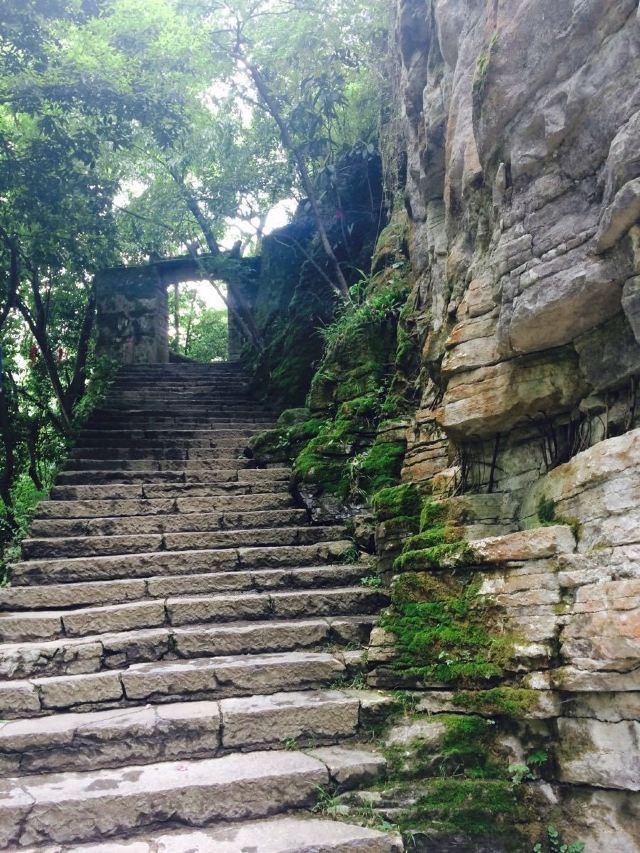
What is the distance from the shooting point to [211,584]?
4.95 metres

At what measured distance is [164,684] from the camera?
3746mm

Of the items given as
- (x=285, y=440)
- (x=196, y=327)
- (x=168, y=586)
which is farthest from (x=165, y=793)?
(x=196, y=327)

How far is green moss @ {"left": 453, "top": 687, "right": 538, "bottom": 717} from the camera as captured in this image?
9.95 feet

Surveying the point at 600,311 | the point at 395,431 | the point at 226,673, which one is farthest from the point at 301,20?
the point at 226,673

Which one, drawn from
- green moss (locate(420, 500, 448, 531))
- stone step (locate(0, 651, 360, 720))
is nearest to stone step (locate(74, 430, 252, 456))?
green moss (locate(420, 500, 448, 531))

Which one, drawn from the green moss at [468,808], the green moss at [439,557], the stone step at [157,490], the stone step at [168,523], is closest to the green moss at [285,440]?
the stone step at [157,490]

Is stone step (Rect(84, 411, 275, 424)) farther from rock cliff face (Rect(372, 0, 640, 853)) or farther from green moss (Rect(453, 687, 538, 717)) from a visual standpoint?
green moss (Rect(453, 687, 538, 717))

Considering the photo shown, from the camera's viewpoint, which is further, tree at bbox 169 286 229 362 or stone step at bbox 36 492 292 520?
tree at bbox 169 286 229 362

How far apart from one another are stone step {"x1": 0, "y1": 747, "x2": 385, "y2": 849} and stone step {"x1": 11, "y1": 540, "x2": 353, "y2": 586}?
82.2 inches

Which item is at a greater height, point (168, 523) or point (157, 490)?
point (157, 490)

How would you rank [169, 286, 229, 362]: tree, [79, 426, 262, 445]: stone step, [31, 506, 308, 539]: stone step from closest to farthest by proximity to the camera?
[31, 506, 308, 539]: stone step, [79, 426, 262, 445]: stone step, [169, 286, 229, 362]: tree

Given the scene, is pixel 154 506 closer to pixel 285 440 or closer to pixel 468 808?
pixel 285 440

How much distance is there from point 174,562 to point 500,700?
306 cm

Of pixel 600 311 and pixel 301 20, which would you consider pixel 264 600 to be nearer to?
pixel 600 311
